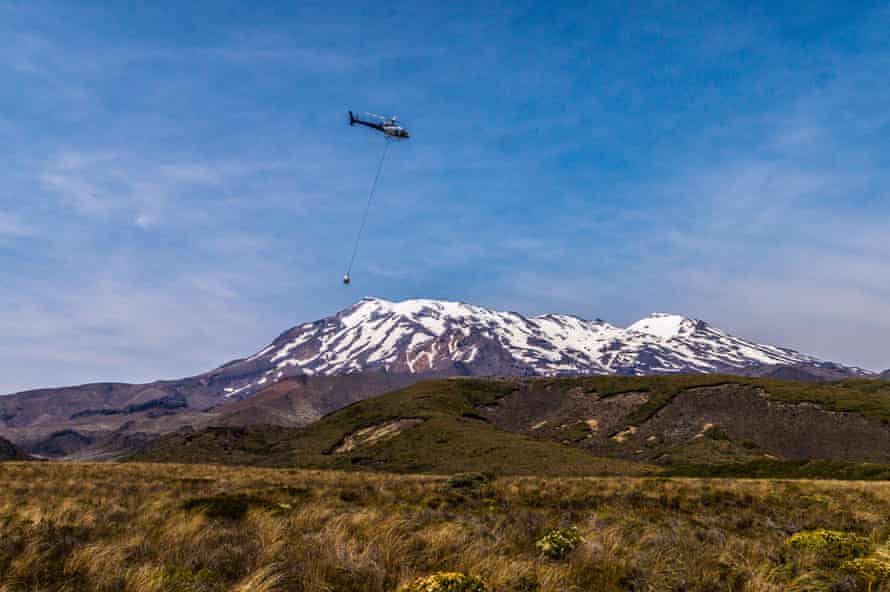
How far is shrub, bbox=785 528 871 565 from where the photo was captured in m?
10.1

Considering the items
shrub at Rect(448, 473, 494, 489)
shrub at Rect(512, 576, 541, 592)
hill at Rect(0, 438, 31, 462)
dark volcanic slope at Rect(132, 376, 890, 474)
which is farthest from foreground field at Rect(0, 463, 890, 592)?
hill at Rect(0, 438, 31, 462)

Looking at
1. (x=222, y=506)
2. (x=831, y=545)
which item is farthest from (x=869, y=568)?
(x=222, y=506)

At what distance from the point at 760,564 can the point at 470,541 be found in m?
4.52

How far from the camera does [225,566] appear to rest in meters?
7.80

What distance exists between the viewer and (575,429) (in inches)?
4542

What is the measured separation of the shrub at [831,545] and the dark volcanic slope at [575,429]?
50611mm

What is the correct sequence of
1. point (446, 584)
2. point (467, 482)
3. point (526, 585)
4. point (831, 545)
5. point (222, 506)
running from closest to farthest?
point (446, 584)
point (526, 585)
point (831, 545)
point (222, 506)
point (467, 482)

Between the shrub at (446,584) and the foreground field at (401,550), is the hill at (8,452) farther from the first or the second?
the shrub at (446,584)

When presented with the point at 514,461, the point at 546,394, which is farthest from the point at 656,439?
the point at 546,394

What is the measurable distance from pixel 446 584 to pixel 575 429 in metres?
114

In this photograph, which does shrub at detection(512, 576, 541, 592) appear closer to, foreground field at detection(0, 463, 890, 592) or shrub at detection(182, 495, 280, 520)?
foreground field at detection(0, 463, 890, 592)

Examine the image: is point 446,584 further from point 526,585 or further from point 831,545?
point 831,545

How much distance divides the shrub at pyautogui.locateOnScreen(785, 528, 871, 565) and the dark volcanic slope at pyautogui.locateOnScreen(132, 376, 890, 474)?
50.6 m

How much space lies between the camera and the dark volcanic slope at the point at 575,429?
83.0m
